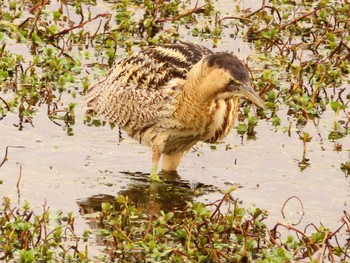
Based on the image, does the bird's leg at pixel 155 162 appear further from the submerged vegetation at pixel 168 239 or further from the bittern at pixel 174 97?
the submerged vegetation at pixel 168 239

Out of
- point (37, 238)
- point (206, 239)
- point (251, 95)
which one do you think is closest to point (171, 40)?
point (251, 95)

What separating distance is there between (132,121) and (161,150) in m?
0.40

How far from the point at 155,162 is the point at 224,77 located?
1153 mm

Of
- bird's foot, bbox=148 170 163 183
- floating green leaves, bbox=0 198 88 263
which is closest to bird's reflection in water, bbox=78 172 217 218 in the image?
bird's foot, bbox=148 170 163 183

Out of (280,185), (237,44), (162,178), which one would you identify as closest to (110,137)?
(162,178)

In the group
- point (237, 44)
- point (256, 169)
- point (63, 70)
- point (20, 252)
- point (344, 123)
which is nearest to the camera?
point (20, 252)

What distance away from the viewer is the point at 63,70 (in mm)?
12875

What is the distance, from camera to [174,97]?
10.2 meters

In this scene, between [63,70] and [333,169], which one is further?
[63,70]

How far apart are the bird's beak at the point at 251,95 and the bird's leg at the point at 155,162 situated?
111cm

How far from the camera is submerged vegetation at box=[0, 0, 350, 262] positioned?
342 inches

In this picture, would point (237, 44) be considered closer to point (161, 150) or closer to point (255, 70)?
point (255, 70)

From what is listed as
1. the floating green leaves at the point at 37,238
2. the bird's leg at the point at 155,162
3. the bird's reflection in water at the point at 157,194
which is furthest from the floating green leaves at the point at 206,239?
the bird's leg at the point at 155,162

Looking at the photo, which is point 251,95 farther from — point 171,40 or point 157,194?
point 171,40
